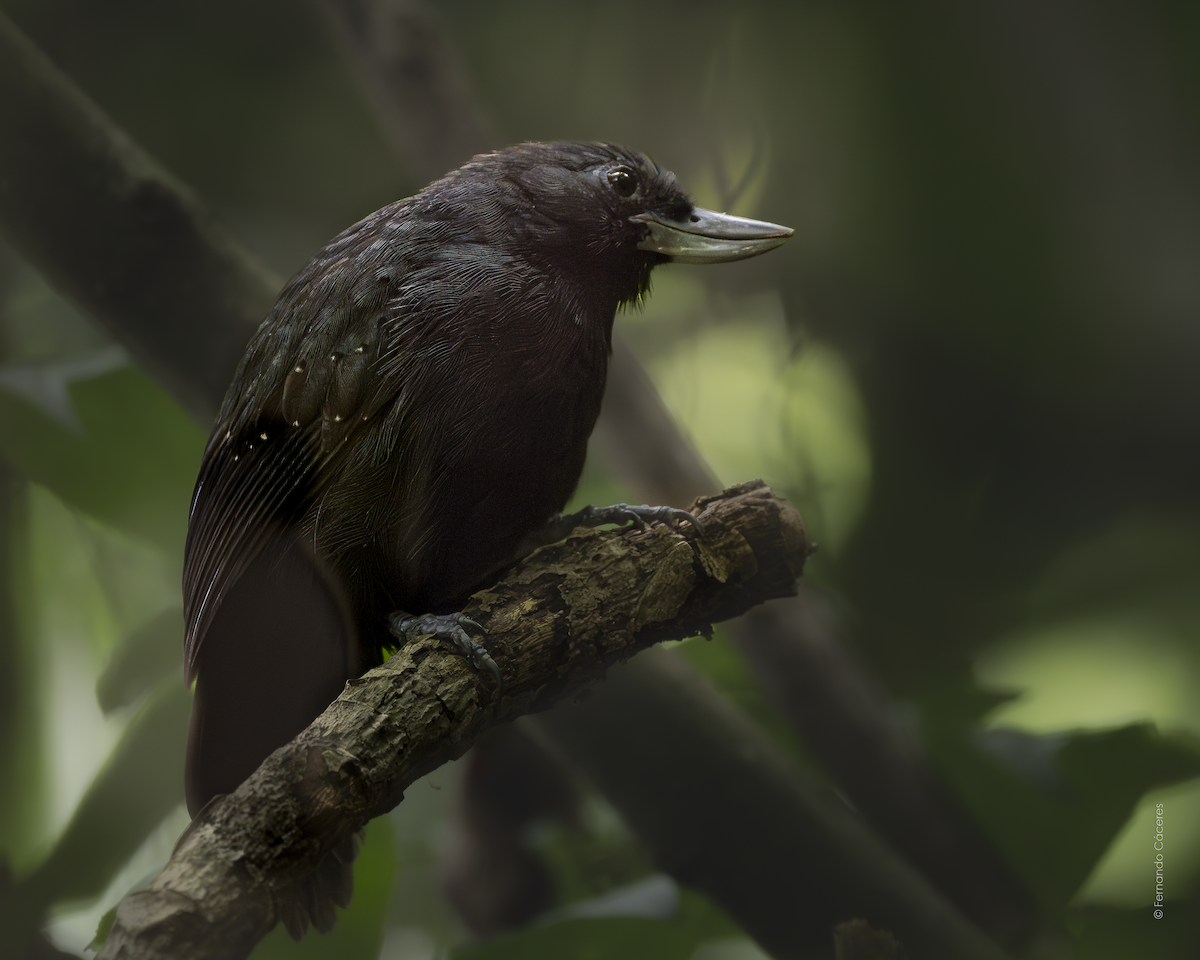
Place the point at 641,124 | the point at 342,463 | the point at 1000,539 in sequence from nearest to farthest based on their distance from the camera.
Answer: the point at 342,463 → the point at 1000,539 → the point at 641,124

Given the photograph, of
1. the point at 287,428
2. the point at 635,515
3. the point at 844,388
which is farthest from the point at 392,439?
the point at 844,388

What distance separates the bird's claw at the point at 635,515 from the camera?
4.69 ft

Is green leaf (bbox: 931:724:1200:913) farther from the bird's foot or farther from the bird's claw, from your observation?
the bird's foot

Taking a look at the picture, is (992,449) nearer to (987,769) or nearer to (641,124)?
(987,769)

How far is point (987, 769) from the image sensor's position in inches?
57.3

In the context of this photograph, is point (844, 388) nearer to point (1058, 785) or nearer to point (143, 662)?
point (1058, 785)

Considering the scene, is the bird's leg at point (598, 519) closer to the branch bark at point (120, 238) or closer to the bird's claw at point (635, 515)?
the bird's claw at point (635, 515)

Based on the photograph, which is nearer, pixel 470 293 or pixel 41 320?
pixel 470 293

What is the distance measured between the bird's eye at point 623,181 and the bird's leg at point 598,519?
0.54m

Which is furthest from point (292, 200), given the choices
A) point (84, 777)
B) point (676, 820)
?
point (676, 820)

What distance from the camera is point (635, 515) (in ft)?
4.82

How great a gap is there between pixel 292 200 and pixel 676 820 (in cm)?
138

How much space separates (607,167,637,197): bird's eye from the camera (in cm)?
147

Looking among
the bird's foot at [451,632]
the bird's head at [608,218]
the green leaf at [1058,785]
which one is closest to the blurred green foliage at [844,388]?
the green leaf at [1058,785]
